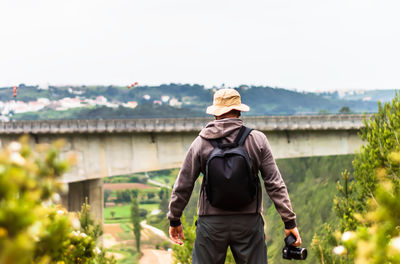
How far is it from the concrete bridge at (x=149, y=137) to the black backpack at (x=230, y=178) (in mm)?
18540

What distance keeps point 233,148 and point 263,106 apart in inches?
6226

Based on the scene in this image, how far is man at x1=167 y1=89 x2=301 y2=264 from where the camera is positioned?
4.04 metres

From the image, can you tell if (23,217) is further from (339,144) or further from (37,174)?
(339,144)

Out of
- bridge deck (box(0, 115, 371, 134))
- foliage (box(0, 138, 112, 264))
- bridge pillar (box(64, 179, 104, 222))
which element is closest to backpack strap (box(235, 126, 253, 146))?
foliage (box(0, 138, 112, 264))

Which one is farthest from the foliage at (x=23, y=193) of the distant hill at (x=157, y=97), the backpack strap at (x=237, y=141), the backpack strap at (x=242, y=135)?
the distant hill at (x=157, y=97)

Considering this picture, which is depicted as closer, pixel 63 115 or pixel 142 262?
Answer: pixel 142 262

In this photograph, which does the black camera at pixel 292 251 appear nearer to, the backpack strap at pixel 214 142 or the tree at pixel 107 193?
the backpack strap at pixel 214 142

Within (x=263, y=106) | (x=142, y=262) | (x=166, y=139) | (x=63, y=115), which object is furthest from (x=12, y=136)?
(x=263, y=106)

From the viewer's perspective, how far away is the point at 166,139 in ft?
75.8

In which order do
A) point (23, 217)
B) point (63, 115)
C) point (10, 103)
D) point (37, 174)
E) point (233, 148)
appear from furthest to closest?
point (63, 115)
point (10, 103)
point (233, 148)
point (37, 174)
point (23, 217)

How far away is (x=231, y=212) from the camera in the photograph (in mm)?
4016

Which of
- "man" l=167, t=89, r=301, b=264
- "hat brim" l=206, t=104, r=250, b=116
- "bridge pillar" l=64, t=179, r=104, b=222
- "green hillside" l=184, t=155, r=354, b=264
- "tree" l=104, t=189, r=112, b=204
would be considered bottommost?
"tree" l=104, t=189, r=112, b=204

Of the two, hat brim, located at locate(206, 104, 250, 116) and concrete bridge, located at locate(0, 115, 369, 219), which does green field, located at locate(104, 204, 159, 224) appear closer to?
concrete bridge, located at locate(0, 115, 369, 219)

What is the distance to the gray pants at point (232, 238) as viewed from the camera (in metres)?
4.03
